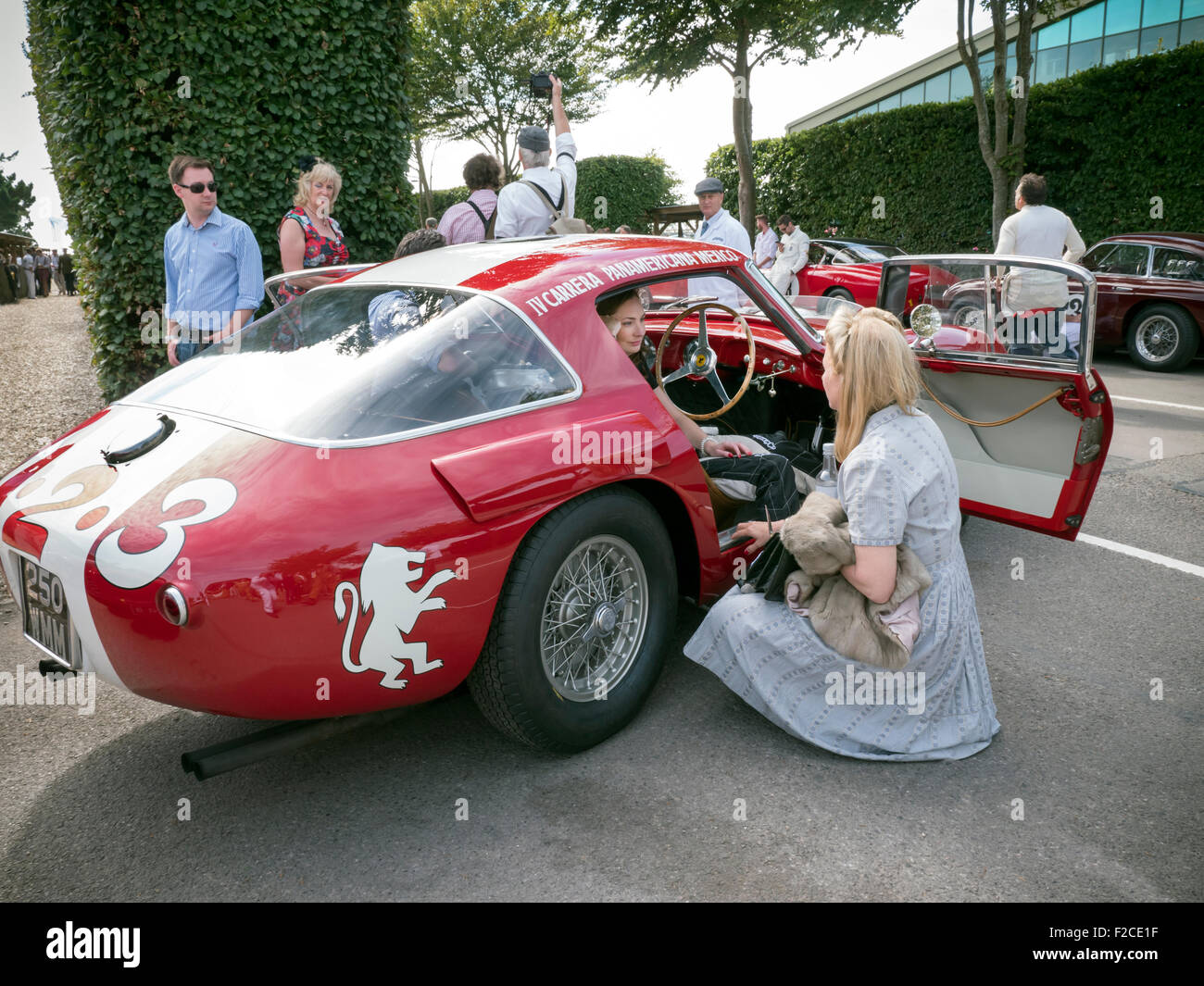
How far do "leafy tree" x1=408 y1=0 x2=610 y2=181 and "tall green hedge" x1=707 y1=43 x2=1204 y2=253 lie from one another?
8866 mm

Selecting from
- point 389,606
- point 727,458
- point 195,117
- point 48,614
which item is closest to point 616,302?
point 727,458

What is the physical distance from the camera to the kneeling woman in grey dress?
270 centimetres

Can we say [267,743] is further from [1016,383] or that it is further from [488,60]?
[488,60]

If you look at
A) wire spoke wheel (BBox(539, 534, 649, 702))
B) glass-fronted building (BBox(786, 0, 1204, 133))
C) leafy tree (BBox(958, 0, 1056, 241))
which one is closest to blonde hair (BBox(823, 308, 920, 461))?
wire spoke wheel (BBox(539, 534, 649, 702))

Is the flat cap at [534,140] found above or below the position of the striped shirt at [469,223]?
above

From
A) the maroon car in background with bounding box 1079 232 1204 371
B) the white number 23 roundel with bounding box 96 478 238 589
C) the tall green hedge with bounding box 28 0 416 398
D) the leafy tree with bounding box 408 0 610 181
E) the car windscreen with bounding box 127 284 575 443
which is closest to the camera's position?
the white number 23 roundel with bounding box 96 478 238 589

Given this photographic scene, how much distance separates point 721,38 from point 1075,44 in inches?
513

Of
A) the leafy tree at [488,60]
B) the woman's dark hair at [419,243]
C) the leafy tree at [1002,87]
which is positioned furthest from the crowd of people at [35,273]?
the woman's dark hair at [419,243]

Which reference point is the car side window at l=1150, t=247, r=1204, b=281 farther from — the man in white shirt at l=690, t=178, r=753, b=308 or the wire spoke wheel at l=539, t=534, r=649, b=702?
the wire spoke wheel at l=539, t=534, r=649, b=702

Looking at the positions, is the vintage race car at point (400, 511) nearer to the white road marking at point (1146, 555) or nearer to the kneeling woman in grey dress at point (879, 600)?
the kneeling woman in grey dress at point (879, 600)

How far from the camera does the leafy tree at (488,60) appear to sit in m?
27.1

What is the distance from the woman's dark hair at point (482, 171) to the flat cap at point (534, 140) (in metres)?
0.30

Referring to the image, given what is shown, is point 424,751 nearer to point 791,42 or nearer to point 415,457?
point 415,457

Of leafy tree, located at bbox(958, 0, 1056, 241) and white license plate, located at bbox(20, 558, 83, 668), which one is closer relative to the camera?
white license plate, located at bbox(20, 558, 83, 668)
